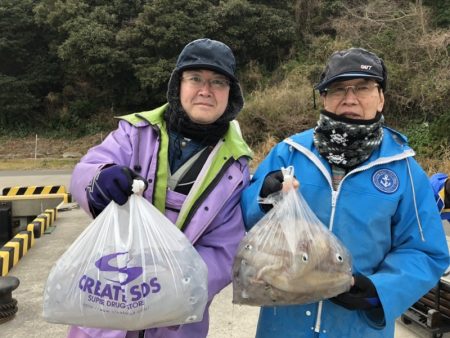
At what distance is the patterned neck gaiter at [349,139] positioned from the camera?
1.67 metres

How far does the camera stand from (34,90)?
27.9 metres

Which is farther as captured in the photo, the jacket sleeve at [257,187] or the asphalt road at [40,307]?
the asphalt road at [40,307]

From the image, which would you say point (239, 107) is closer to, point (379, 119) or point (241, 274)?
point (379, 119)

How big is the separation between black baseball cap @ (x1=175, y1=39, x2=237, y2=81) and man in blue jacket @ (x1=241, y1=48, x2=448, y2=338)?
0.38 meters

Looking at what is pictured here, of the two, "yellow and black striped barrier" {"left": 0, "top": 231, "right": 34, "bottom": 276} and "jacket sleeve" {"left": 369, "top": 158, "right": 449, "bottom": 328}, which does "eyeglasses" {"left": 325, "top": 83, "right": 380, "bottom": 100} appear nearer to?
"jacket sleeve" {"left": 369, "top": 158, "right": 449, "bottom": 328}

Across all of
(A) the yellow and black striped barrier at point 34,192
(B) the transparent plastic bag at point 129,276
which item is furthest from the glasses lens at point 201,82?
(A) the yellow and black striped barrier at point 34,192

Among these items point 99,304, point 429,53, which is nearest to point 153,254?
point 99,304

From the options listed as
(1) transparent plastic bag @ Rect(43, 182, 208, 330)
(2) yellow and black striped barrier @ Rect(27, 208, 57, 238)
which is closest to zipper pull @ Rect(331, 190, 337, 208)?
(1) transparent plastic bag @ Rect(43, 182, 208, 330)

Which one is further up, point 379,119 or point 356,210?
point 379,119

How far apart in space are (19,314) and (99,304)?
2992mm

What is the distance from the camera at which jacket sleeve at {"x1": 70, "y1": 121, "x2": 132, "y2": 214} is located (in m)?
1.67

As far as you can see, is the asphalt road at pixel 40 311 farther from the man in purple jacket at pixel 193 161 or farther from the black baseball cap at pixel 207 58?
the black baseball cap at pixel 207 58

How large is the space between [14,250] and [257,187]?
4498mm

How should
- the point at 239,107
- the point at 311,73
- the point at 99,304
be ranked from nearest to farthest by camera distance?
the point at 99,304, the point at 239,107, the point at 311,73
